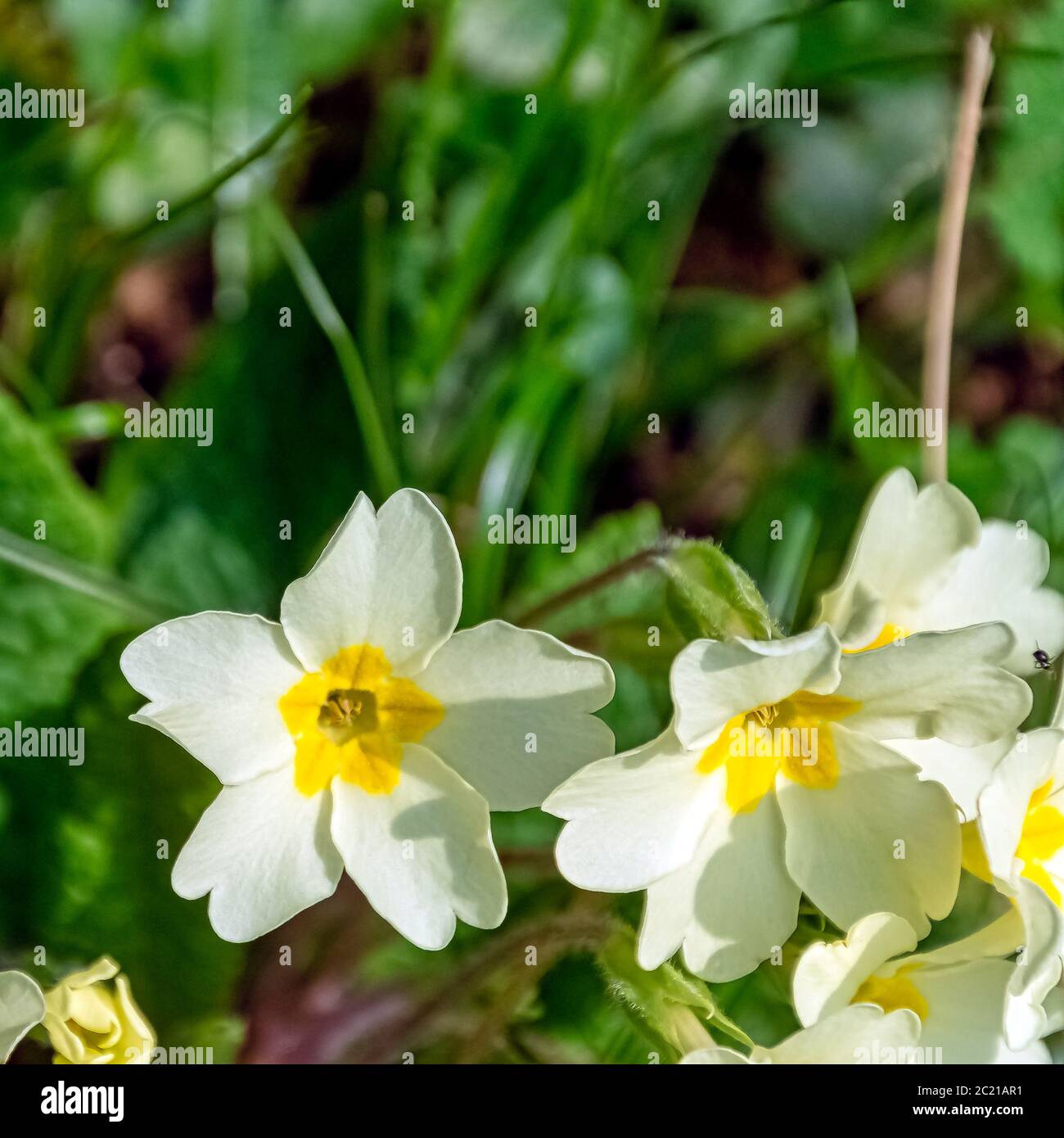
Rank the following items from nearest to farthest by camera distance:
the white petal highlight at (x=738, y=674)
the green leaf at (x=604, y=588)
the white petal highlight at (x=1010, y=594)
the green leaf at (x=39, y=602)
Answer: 1. the white petal highlight at (x=738, y=674)
2. the white petal highlight at (x=1010, y=594)
3. the green leaf at (x=39, y=602)
4. the green leaf at (x=604, y=588)

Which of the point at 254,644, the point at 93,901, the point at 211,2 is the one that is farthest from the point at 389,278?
the point at 93,901

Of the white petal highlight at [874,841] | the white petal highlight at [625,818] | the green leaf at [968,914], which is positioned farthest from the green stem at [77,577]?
the green leaf at [968,914]

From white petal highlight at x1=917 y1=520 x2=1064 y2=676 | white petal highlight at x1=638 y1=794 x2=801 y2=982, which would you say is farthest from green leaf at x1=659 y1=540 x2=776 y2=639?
white petal highlight at x1=917 y1=520 x2=1064 y2=676

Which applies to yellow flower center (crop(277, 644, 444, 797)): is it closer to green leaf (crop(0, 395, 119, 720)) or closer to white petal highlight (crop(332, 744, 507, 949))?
white petal highlight (crop(332, 744, 507, 949))

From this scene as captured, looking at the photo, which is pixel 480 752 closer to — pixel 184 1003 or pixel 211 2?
pixel 184 1003

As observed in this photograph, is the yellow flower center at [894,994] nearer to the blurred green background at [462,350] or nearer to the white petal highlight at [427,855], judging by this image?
the blurred green background at [462,350]

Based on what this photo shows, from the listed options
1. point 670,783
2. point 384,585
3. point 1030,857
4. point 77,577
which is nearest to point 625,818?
point 670,783
